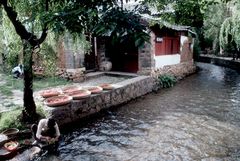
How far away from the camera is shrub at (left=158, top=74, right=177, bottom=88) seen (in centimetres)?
1691

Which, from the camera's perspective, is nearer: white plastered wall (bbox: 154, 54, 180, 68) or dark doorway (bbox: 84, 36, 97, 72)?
white plastered wall (bbox: 154, 54, 180, 68)

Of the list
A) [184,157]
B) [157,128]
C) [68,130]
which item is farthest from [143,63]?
[184,157]

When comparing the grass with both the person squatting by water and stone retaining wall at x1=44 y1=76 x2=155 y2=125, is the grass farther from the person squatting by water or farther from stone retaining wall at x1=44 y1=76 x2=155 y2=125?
the person squatting by water

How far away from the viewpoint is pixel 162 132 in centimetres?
987

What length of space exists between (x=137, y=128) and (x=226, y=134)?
9.99 ft

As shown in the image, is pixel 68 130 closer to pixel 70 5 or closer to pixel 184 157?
pixel 184 157

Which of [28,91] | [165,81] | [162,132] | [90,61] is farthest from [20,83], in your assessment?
[165,81]

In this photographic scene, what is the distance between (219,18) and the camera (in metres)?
26.7

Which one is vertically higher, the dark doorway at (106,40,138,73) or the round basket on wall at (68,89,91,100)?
the dark doorway at (106,40,138,73)

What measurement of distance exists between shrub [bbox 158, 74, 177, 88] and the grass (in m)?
5.59

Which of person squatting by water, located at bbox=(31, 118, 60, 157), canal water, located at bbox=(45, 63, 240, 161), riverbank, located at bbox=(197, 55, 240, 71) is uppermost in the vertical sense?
riverbank, located at bbox=(197, 55, 240, 71)

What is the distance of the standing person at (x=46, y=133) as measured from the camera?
731 cm

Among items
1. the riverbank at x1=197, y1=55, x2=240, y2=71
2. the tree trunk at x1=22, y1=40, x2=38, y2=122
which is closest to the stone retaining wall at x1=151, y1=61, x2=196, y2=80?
the riverbank at x1=197, y1=55, x2=240, y2=71

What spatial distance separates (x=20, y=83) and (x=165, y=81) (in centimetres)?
828
